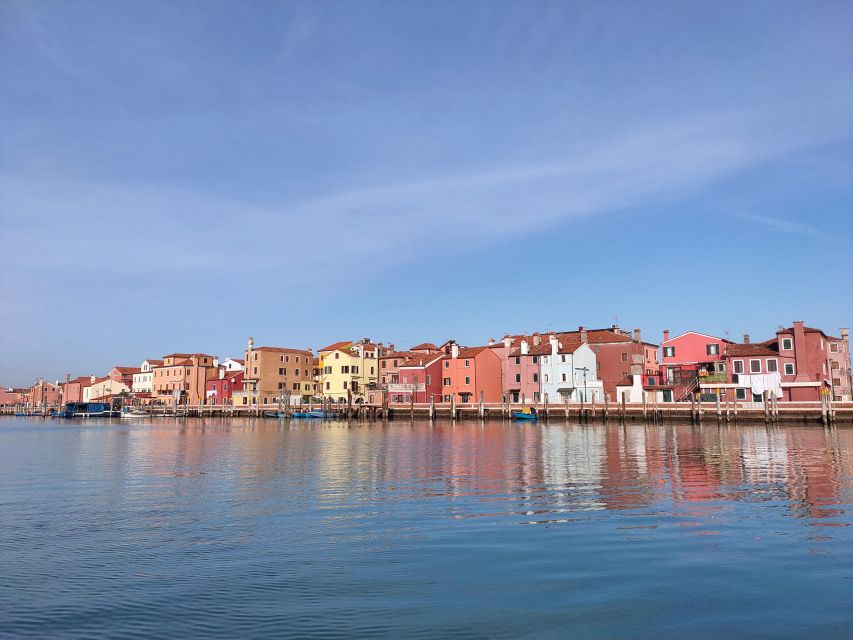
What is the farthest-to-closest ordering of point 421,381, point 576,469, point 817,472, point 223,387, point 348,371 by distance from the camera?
point 223,387 < point 348,371 < point 421,381 < point 576,469 < point 817,472

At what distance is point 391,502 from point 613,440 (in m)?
26.5

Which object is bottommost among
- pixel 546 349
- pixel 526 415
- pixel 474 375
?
pixel 526 415

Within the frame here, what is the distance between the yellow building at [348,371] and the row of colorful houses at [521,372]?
164 mm

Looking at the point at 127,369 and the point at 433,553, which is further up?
the point at 127,369

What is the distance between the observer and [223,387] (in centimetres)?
11862

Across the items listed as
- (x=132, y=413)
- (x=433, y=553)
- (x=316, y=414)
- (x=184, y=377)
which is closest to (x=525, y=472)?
(x=433, y=553)

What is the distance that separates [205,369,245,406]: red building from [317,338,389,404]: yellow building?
17093mm

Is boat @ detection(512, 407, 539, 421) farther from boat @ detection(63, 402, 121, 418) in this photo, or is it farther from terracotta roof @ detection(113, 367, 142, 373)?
terracotta roof @ detection(113, 367, 142, 373)

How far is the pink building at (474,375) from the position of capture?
8719 centimetres

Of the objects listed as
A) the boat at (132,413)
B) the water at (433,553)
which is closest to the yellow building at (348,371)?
the boat at (132,413)

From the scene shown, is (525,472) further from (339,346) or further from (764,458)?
(339,346)

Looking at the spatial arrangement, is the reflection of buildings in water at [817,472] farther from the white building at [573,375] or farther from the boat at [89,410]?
the boat at [89,410]

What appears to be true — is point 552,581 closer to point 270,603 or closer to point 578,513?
point 270,603

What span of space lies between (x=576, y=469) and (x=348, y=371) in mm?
83691
